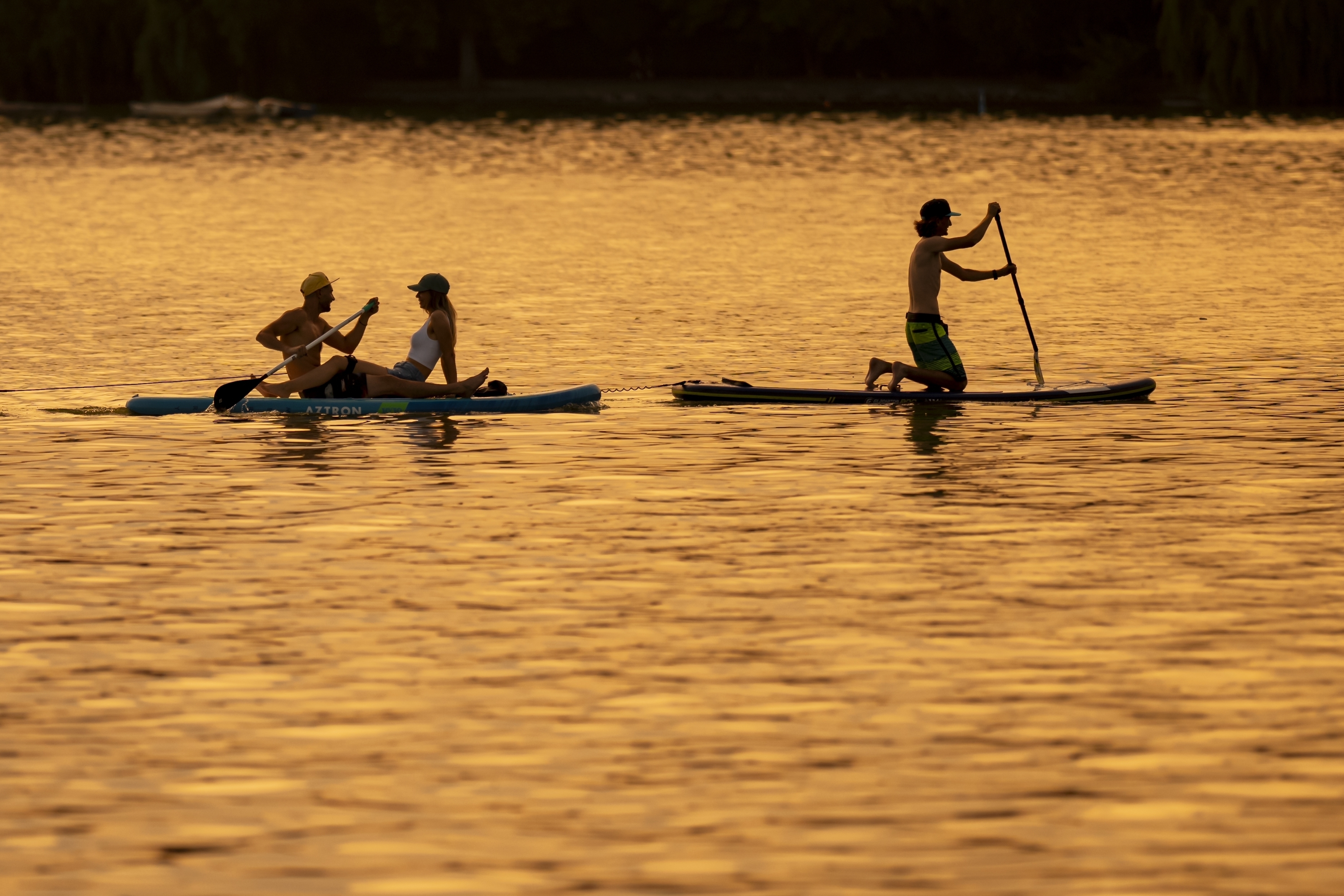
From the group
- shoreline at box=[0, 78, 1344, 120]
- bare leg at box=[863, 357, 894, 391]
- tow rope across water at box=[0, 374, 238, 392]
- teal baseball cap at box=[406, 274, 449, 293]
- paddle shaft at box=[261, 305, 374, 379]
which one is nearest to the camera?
teal baseball cap at box=[406, 274, 449, 293]

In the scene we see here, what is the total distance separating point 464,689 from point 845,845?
2381mm

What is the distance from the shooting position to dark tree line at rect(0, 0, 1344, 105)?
8050 centimetres

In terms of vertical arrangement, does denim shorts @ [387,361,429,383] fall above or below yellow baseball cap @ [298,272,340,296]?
below

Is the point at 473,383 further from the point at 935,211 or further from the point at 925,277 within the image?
the point at 935,211

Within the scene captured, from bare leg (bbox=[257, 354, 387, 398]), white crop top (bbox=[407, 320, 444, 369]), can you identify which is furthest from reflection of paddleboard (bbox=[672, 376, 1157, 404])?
bare leg (bbox=[257, 354, 387, 398])

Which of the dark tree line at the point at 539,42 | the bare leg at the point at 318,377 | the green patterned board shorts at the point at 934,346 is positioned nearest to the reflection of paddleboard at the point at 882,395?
the green patterned board shorts at the point at 934,346

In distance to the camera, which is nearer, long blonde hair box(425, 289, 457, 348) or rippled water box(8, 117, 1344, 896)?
rippled water box(8, 117, 1344, 896)

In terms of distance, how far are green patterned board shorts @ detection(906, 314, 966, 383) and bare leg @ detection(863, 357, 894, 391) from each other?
0.91 feet

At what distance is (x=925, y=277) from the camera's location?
672 inches

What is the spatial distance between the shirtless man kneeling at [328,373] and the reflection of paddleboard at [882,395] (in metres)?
1.72

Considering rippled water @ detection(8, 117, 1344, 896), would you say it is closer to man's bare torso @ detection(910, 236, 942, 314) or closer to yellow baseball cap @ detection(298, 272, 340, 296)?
man's bare torso @ detection(910, 236, 942, 314)

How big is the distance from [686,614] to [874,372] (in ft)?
23.2

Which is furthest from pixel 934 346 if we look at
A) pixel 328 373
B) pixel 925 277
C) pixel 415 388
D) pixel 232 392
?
pixel 232 392

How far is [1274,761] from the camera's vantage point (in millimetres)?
8258
